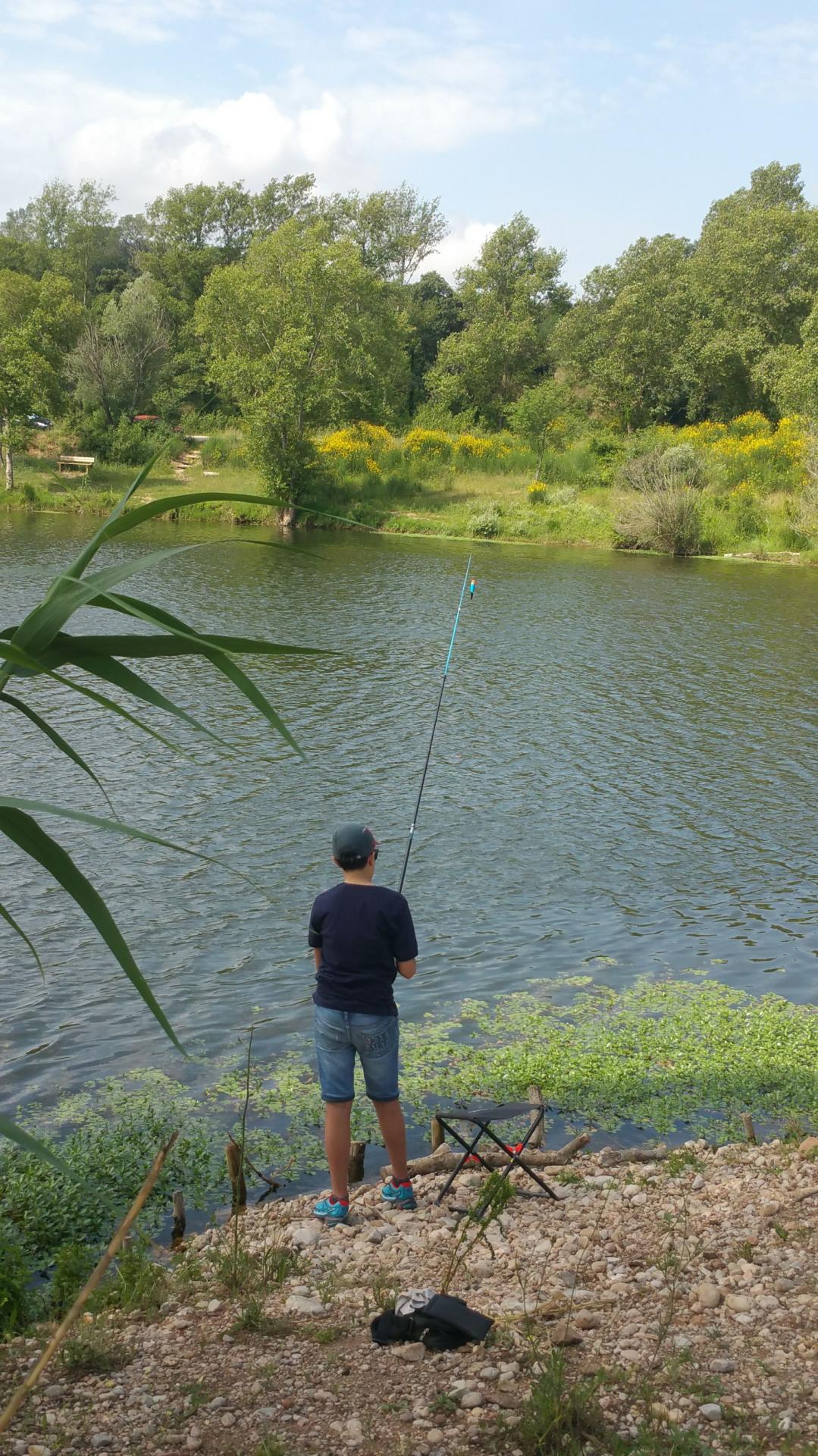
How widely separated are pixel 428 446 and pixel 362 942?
57.4m

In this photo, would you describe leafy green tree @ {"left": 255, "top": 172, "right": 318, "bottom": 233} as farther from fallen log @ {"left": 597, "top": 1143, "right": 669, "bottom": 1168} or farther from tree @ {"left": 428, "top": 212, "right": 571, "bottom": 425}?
fallen log @ {"left": 597, "top": 1143, "right": 669, "bottom": 1168}

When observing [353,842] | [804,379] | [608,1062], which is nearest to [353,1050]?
[353,842]

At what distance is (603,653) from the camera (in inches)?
1037

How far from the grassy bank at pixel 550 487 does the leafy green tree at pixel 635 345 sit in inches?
200

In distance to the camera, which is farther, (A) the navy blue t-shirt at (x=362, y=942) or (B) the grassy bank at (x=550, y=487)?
(B) the grassy bank at (x=550, y=487)

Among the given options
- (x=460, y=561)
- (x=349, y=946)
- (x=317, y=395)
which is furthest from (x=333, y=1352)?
(x=317, y=395)

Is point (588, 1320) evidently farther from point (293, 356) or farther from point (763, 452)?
point (763, 452)

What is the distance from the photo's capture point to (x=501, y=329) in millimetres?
73750

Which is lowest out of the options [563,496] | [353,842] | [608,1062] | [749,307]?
[608,1062]

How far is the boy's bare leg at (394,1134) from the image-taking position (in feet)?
20.3

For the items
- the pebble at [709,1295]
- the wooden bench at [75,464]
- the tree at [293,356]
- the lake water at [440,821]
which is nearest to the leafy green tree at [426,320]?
the tree at [293,356]

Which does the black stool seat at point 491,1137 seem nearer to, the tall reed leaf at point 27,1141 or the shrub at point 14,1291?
the shrub at point 14,1291

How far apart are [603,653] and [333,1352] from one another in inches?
892

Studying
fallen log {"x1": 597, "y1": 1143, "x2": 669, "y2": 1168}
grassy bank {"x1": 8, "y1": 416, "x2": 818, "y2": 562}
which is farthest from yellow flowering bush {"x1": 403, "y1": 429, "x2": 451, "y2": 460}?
fallen log {"x1": 597, "y1": 1143, "x2": 669, "y2": 1168}
